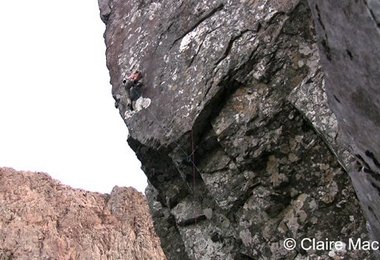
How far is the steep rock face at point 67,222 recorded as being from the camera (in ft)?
113

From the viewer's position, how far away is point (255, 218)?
9.61m

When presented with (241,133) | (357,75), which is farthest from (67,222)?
(357,75)

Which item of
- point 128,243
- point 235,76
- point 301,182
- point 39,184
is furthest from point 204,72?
point 39,184

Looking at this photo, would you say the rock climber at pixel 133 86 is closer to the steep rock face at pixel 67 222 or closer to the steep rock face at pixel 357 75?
the steep rock face at pixel 357 75

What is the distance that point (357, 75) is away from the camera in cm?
471

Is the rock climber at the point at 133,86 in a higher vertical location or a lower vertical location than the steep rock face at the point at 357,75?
higher

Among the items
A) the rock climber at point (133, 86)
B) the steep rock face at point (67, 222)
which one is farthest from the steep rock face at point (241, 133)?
the steep rock face at point (67, 222)

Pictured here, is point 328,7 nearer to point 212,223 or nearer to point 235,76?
point 235,76

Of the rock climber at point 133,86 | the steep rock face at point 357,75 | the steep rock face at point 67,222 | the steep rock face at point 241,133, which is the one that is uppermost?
the steep rock face at point 67,222

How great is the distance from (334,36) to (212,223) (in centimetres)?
640

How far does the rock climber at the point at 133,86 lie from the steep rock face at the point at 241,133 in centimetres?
17

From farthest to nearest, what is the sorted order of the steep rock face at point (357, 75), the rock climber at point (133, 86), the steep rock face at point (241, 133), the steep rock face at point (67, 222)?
the steep rock face at point (67, 222)
the rock climber at point (133, 86)
the steep rock face at point (241, 133)
the steep rock face at point (357, 75)

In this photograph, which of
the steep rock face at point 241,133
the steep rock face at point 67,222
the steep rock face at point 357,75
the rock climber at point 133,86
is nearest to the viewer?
the steep rock face at point 357,75

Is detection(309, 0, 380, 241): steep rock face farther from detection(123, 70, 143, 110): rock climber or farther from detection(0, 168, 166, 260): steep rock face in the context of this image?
detection(0, 168, 166, 260): steep rock face
